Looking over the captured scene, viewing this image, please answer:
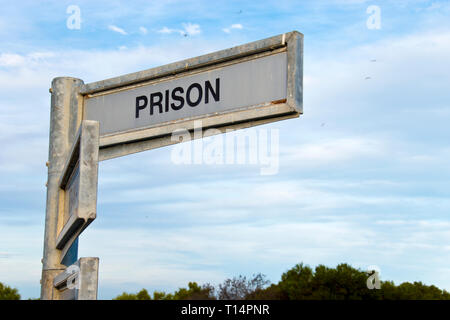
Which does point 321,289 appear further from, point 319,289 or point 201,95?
point 201,95

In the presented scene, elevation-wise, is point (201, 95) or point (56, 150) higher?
point (201, 95)

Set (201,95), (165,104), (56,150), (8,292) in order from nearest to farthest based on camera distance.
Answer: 1. (201,95)
2. (165,104)
3. (56,150)
4. (8,292)

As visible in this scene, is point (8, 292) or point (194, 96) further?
point (8, 292)

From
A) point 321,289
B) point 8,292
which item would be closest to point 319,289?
point 321,289

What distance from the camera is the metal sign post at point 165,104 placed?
4.59 m

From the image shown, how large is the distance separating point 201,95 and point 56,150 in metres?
1.53

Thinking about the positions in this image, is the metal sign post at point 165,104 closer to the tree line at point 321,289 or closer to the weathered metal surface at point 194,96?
the weathered metal surface at point 194,96

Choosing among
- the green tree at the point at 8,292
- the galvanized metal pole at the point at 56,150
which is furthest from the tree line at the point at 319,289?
the galvanized metal pole at the point at 56,150

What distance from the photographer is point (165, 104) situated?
5219mm

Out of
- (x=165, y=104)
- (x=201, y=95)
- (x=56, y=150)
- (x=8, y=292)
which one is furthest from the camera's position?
(x=8, y=292)

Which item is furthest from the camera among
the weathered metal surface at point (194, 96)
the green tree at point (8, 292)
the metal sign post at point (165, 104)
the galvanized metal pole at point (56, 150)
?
the green tree at point (8, 292)

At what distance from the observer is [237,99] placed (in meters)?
4.80
